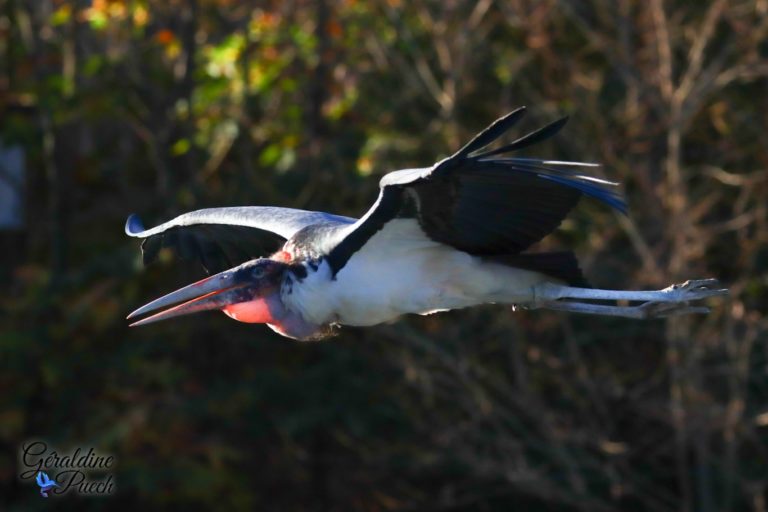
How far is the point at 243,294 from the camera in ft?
21.4

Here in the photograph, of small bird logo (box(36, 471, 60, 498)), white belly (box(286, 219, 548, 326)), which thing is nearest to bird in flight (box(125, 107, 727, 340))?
white belly (box(286, 219, 548, 326))

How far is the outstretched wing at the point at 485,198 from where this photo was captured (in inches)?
224

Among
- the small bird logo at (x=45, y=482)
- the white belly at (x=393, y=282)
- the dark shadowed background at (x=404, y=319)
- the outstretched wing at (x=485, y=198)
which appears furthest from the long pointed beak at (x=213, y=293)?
the small bird logo at (x=45, y=482)

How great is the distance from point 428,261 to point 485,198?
1.62 ft

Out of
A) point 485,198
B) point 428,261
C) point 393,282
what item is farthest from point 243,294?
point 485,198

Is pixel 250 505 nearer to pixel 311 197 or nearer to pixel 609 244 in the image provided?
pixel 311 197

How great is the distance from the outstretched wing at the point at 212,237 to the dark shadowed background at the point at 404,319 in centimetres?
420

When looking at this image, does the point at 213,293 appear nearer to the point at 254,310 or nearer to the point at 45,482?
the point at 254,310

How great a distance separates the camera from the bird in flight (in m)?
5.95

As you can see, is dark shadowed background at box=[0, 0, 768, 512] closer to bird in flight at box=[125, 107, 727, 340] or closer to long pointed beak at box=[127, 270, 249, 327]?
bird in flight at box=[125, 107, 727, 340]

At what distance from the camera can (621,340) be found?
43.0 feet

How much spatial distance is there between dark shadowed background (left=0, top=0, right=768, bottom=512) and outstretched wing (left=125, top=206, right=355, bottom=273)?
4.20 m

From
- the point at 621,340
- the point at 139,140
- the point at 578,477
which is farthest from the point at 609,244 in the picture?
the point at 139,140

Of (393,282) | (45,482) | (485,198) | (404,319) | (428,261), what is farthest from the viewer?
(404,319)
